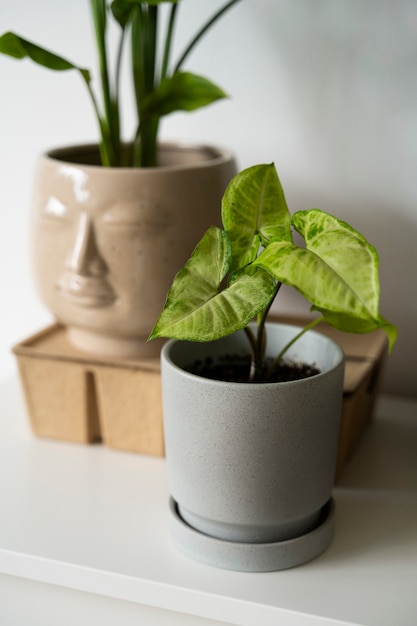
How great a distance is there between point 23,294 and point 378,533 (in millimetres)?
572

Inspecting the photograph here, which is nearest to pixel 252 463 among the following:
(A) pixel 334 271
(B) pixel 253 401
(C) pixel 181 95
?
(B) pixel 253 401

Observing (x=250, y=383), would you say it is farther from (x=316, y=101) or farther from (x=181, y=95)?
(x=316, y=101)

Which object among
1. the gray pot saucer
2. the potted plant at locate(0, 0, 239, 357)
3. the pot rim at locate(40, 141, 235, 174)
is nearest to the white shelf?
the gray pot saucer

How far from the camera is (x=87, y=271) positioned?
66 cm

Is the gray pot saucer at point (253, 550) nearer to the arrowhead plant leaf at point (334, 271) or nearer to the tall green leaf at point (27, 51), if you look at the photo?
the arrowhead plant leaf at point (334, 271)

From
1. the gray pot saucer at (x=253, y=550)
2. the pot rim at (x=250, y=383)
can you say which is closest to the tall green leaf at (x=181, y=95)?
the pot rim at (x=250, y=383)

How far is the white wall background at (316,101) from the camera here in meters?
0.74

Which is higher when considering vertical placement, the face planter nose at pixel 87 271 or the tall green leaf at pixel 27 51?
the tall green leaf at pixel 27 51

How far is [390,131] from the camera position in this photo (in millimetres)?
758

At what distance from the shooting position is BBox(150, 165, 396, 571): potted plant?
459 millimetres

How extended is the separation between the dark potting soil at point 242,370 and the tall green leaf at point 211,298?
100mm

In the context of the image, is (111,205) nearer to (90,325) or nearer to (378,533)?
(90,325)

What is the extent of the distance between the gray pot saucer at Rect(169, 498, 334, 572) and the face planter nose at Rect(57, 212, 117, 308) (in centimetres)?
20

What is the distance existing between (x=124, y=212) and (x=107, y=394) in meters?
0.17
